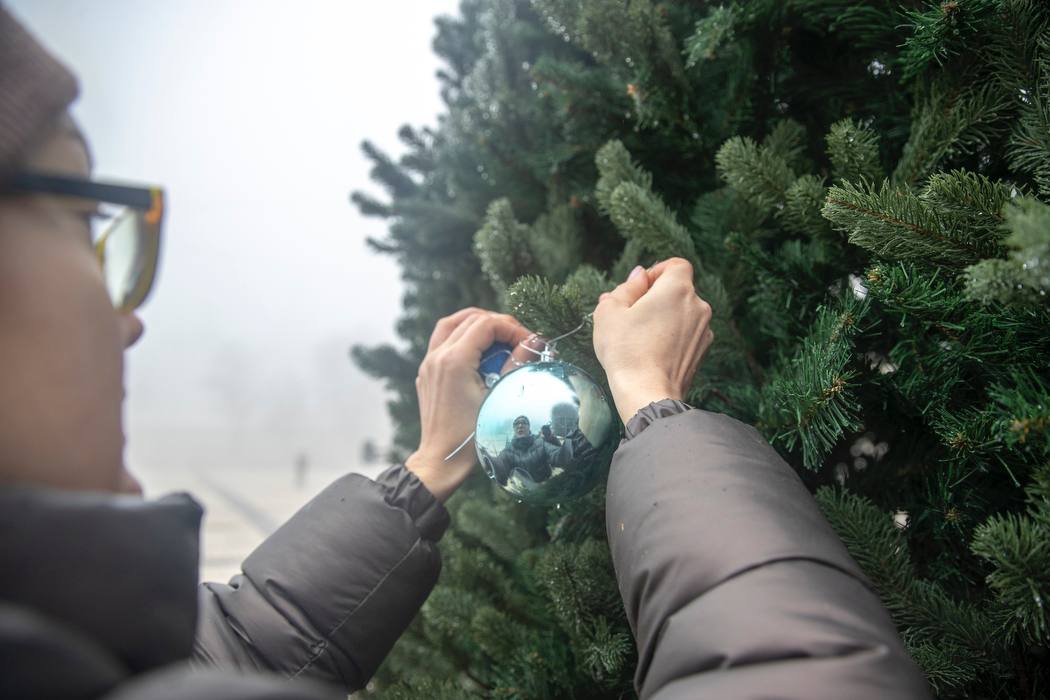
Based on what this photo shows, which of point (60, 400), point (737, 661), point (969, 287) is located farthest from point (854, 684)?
point (60, 400)

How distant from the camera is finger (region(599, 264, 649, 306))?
90 centimetres

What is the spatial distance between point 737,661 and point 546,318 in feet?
1.69

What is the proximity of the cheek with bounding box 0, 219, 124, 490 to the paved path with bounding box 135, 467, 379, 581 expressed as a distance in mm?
2036

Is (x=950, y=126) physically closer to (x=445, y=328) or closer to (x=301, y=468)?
(x=445, y=328)

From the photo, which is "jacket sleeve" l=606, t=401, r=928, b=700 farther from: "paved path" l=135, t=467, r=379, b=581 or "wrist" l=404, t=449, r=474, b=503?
"paved path" l=135, t=467, r=379, b=581

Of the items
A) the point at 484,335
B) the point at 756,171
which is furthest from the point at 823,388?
the point at 484,335

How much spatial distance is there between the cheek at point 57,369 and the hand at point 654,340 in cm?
56

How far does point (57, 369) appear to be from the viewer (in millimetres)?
558

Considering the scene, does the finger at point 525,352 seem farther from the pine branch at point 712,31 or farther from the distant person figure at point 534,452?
the pine branch at point 712,31

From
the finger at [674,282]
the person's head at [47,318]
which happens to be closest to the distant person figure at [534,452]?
the finger at [674,282]

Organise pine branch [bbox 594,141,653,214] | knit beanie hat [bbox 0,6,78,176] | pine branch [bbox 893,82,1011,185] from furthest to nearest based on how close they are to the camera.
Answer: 1. pine branch [bbox 594,141,653,214]
2. pine branch [bbox 893,82,1011,185]
3. knit beanie hat [bbox 0,6,78,176]

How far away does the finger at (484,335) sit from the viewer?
1116 millimetres

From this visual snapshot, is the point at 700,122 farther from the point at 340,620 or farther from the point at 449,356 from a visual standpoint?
the point at 340,620

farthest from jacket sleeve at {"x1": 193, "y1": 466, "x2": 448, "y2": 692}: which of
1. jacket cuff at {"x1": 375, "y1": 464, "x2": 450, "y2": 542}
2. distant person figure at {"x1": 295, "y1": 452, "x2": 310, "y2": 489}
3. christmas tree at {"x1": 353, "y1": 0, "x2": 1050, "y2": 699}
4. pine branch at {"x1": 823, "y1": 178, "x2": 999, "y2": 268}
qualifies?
distant person figure at {"x1": 295, "y1": 452, "x2": 310, "y2": 489}
